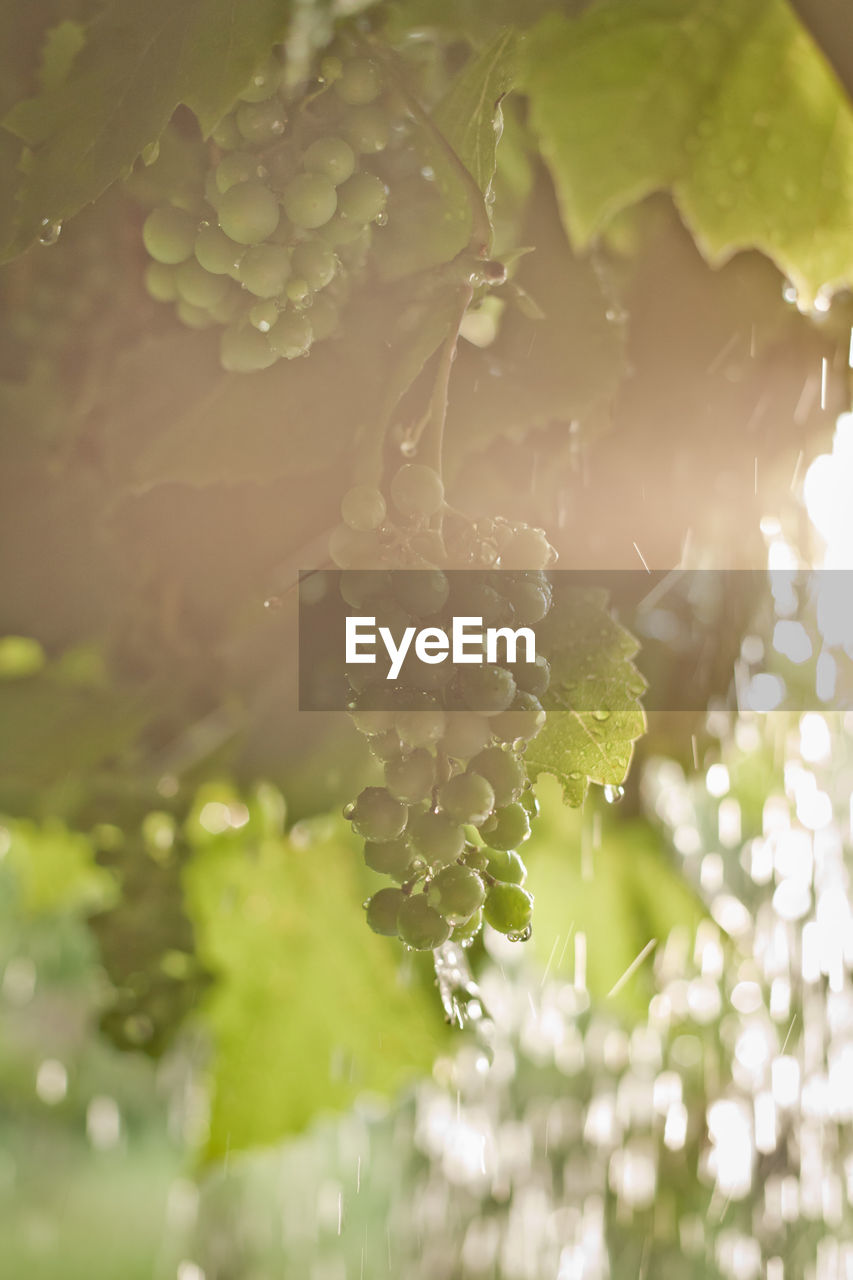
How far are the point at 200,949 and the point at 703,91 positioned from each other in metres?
0.62

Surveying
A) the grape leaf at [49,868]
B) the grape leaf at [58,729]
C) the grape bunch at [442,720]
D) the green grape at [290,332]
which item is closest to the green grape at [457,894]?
the grape bunch at [442,720]

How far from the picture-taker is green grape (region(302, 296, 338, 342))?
33 cm

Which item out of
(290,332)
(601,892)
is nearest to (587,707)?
(290,332)

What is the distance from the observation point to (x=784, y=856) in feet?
4.82

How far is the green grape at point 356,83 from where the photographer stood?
303mm

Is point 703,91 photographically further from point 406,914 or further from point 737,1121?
point 737,1121

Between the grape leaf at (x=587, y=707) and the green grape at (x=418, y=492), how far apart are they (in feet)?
0.20

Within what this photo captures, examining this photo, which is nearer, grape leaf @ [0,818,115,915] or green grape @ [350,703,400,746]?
green grape @ [350,703,400,746]

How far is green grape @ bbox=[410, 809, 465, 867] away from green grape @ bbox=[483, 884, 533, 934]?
0.02m

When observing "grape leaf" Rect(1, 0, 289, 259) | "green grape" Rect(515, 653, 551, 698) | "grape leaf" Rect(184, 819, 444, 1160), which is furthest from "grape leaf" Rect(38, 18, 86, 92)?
"grape leaf" Rect(184, 819, 444, 1160)

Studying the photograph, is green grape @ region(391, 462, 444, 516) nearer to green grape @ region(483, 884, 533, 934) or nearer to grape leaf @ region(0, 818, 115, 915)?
green grape @ region(483, 884, 533, 934)

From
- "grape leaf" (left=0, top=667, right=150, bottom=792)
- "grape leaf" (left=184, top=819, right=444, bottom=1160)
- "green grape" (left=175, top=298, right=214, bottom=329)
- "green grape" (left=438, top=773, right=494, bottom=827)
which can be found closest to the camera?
"green grape" (left=438, top=773, right=494, bottom=827)

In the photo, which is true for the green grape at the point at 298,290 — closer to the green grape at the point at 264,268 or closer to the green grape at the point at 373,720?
the green grape at the point at 264,268

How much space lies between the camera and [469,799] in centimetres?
25
